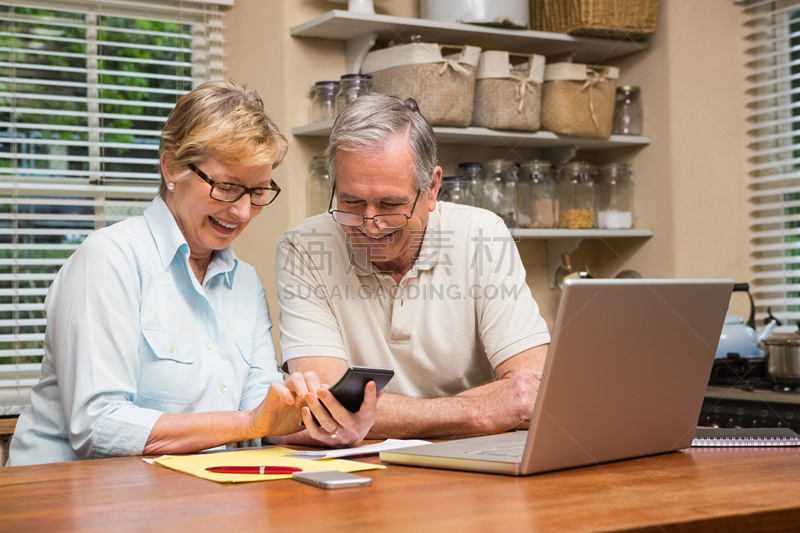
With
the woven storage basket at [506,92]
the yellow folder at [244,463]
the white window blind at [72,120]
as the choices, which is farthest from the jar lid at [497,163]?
the yellow folder at [244,463]

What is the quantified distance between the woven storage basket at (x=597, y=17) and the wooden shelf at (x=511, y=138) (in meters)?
0.37

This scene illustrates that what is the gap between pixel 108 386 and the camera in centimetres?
122

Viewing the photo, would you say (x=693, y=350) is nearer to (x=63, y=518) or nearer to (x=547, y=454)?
(x=547, y=454)

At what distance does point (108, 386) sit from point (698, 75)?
2.42m

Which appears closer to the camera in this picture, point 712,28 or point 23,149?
point 23,149

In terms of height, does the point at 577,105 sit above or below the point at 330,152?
above

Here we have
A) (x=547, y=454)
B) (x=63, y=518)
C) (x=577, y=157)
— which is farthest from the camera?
(x=577, y=157)

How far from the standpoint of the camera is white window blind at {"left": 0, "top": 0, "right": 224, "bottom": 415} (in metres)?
2.38

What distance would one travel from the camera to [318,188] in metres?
2.37

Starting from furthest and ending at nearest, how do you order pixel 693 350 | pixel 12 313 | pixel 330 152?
pixel 12 313, pixel 330 152, pixel 693 350

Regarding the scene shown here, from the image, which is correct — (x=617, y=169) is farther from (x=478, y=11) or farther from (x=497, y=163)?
(x=478, y=11)

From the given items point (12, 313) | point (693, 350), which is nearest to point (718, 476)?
point (693, 350)

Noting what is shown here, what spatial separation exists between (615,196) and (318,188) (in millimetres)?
1185

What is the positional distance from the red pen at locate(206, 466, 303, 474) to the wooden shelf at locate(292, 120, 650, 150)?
4.53ft
